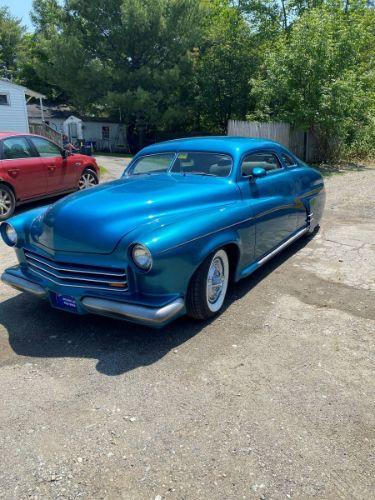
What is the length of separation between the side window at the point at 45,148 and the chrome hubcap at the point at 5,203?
1.23 metres

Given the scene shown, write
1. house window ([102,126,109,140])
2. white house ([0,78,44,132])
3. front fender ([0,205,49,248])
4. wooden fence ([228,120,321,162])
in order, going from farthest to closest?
house window ([102,126,109,140]), white house ([0,78,44,132]), wooden fence ([228,120,321,162]), front fender ([0,205,49,248])

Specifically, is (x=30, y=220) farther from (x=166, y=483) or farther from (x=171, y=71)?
(x=171, y=71)

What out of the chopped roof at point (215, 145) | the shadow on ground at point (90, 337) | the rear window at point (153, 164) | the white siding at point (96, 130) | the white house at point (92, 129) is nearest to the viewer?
the shadow on ground at point (90, 337)

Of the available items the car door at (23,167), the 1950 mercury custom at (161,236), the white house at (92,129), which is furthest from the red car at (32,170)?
the white house at (92,129)

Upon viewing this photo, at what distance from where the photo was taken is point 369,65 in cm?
1780

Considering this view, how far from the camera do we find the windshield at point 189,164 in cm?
467

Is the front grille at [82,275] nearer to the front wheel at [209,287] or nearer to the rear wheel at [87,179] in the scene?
the front wheel at [209,287]

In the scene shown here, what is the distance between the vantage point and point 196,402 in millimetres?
2908

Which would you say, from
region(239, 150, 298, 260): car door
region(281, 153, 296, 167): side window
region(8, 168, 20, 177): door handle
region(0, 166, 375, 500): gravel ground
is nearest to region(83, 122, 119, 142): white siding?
region(8, 168, 20, 177): door handle

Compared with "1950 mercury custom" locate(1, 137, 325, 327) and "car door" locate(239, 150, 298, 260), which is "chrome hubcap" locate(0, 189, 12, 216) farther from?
"car door" locate(239, 150, 298, 260)

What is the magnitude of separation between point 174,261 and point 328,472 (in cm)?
177

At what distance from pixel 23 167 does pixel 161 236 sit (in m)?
6.01

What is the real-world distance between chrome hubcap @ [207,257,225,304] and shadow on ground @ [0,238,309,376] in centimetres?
24

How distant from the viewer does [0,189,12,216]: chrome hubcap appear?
8041 millimetres
